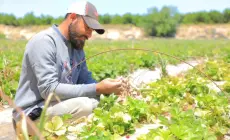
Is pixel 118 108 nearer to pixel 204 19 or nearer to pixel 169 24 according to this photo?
pixel 169 24

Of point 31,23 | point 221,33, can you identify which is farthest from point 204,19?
point 31,23

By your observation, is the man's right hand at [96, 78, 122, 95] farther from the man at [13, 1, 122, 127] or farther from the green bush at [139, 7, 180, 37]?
the green bush at [139, 7, 180, 37]

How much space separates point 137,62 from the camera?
8336mm

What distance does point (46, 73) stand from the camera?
9.53 ft

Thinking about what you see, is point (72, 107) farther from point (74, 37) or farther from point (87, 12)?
point (87, 12)

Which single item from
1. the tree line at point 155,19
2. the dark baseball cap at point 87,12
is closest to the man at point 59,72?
the dark baseball cap at point 87,12

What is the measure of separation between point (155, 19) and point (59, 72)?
1959 inches

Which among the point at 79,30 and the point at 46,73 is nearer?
the point at 46,73

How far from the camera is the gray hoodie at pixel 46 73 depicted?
115 inches

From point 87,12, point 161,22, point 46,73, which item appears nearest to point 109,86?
point 46,73

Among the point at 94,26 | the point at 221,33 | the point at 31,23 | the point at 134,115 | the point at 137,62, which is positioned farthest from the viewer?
the point at 31,23

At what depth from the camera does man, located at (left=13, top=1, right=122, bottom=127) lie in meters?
2.94

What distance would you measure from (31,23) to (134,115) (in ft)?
172

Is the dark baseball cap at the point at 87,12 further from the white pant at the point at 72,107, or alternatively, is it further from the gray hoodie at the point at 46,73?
the white pant at the point at 72,107
